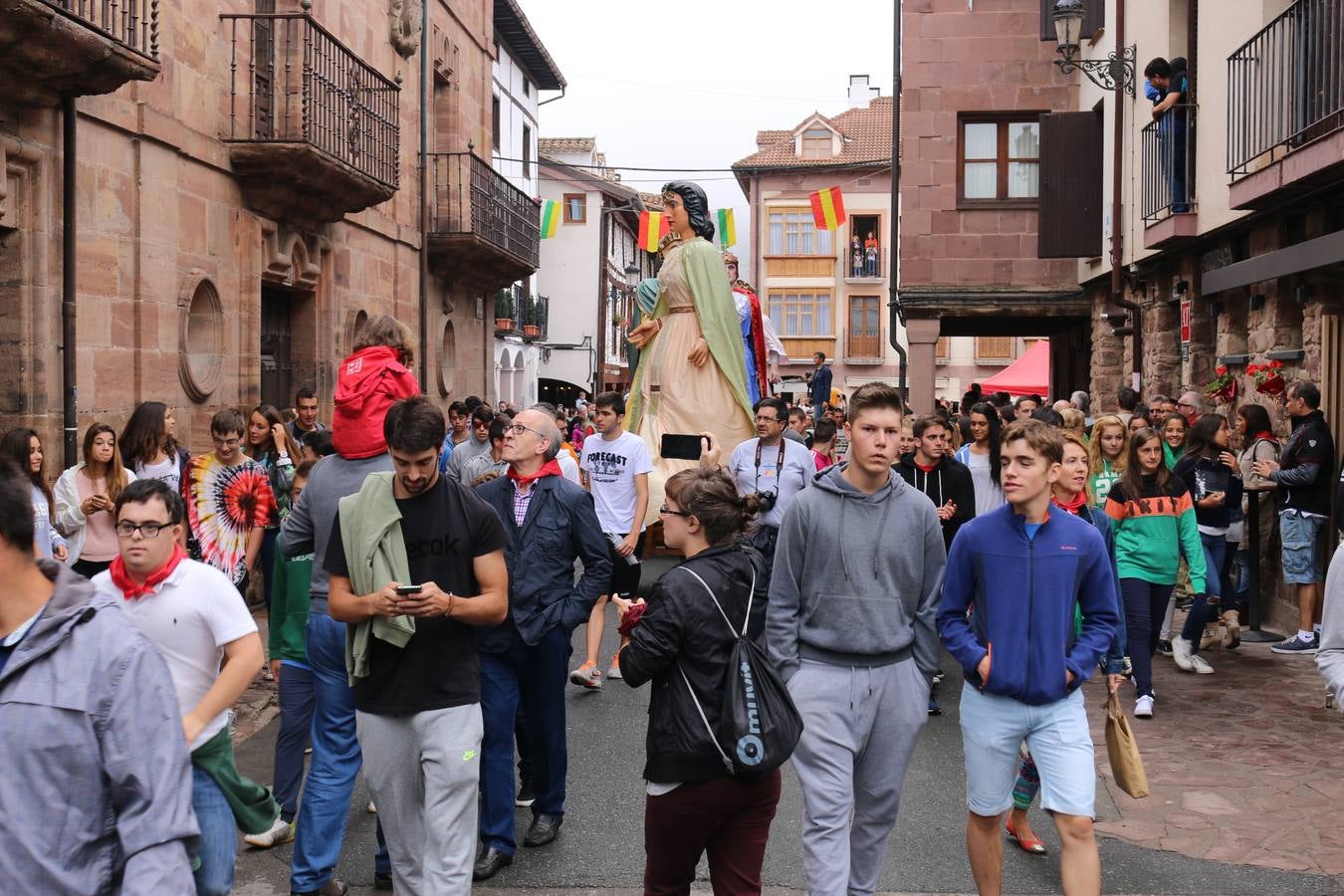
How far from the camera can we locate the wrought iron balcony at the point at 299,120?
1252 centimetres

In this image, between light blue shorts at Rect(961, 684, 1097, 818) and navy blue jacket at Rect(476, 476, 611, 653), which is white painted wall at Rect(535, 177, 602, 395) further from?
light blue shorts at Rect(961, 684, 1097, 818)

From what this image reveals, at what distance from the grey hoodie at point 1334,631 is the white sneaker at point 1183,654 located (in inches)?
223

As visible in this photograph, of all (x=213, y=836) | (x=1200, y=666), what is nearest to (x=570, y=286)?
(x=1200, y=666)

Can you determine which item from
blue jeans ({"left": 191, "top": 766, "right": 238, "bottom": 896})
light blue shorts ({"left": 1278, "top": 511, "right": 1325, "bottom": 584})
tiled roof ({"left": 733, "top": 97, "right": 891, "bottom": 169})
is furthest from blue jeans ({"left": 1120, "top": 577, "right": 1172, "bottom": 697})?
tiled roof ({"left": 733, "top": 97, "right": 891, "bottom": 169})

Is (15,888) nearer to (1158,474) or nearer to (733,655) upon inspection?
(733,655)

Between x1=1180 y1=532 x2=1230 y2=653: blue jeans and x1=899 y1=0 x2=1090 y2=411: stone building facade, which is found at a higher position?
x1=899 y1=0 x2=1090 y2=411: stone building facade

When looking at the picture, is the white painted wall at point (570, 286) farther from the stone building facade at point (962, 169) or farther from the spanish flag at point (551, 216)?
the stone building facade at point (962, 169)

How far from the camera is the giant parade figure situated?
33.9ft

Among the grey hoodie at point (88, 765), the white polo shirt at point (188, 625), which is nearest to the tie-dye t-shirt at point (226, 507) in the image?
the white polo shirt at point (188, 625)

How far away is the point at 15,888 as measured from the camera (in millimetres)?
2391

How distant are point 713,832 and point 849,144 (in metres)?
49.8

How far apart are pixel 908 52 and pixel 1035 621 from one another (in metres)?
16.2

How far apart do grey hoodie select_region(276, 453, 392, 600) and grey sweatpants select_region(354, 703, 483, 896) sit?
86 cm

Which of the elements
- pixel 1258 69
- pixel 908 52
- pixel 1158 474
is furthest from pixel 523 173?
pixel 1158 474
